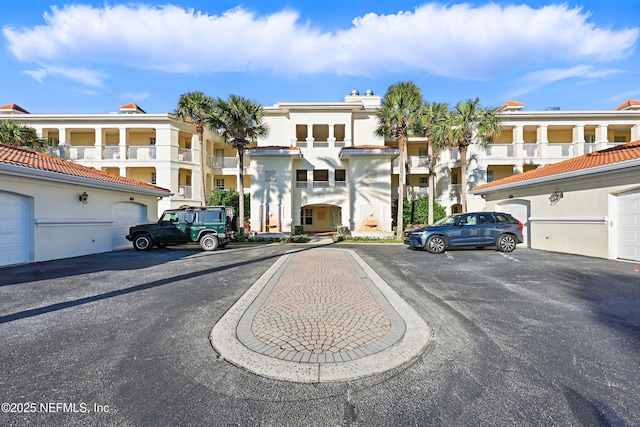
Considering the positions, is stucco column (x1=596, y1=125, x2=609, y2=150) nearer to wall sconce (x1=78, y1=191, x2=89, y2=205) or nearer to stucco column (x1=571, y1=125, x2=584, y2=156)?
stucco column (x1=571, y1=125, x2=584, y2=156)

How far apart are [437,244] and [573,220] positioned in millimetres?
5212

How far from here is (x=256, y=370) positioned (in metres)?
2.88

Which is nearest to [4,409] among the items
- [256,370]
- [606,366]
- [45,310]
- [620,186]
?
[256,370]

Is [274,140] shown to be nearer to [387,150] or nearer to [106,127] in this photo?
[387,150]

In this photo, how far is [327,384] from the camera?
8.72 ft

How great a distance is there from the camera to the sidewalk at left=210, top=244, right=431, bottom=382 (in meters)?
2.96

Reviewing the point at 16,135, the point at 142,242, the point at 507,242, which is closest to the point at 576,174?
the point at 507,242

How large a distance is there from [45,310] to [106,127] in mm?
24839

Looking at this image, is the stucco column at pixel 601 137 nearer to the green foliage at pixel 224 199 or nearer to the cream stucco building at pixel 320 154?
the cream stucco building at pixel 320 154

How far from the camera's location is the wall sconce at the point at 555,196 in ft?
37.1

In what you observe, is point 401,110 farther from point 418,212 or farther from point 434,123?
point 418,212

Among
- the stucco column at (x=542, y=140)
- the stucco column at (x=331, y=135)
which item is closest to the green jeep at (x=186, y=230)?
the stucco column at (x=331, y=135)

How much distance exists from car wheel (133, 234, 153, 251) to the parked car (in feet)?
39.7

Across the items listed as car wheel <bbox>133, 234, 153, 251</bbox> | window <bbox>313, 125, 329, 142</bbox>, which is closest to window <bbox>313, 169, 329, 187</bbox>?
window <bbox>313, 125, 329, 142</bbox>
